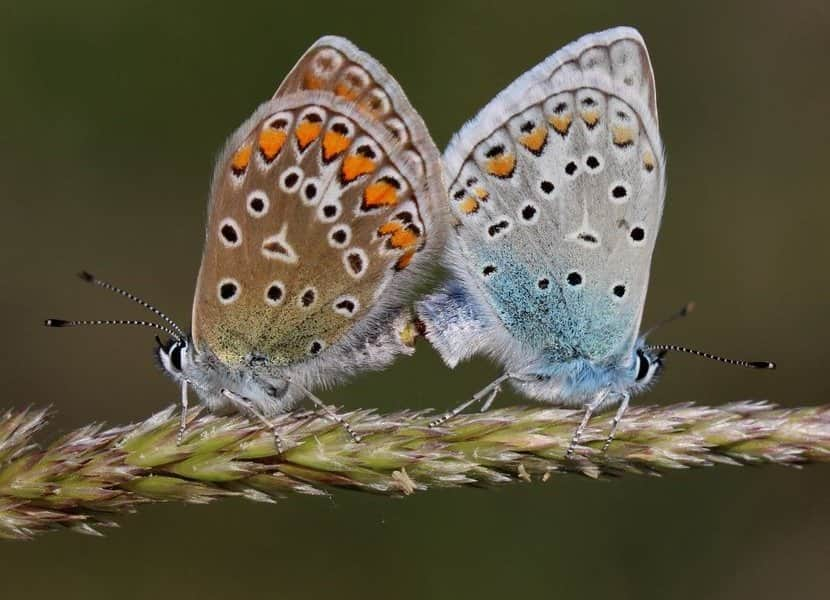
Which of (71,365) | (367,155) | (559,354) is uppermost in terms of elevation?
(367,155)

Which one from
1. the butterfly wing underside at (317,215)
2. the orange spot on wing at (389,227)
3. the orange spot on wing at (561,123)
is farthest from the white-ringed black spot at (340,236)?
the orange spot on wing at (561,123)

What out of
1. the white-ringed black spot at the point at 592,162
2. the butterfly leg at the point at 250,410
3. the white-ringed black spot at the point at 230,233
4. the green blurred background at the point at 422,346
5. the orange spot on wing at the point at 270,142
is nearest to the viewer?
the butterfly leg at the point at 250,410

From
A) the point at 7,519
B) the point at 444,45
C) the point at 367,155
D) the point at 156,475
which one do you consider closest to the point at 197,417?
the point at 156,475

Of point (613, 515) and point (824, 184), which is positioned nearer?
point (613, 515)

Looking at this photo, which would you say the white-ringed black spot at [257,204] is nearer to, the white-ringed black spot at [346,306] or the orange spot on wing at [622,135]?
the white-ringed black spot at [346,306]

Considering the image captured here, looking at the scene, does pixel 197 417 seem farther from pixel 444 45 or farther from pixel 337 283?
pixel 444 45

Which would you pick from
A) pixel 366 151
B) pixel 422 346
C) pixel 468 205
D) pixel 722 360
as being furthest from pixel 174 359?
pixel 422 346

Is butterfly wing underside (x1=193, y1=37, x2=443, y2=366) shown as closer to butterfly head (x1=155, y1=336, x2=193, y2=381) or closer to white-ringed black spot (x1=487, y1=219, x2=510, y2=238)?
butterfly head (x1=155, y1=336, x2=193, y2=381)
